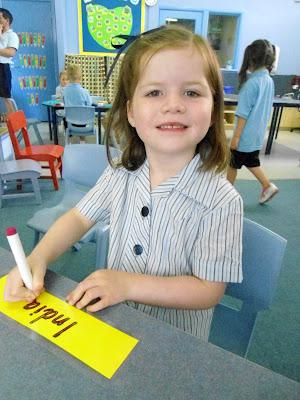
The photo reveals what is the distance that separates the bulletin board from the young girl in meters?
5.47

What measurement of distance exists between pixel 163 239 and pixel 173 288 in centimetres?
13

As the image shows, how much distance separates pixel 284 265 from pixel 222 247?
1481 mm

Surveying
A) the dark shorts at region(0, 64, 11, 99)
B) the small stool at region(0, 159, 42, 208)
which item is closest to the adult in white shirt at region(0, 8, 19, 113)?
the dark shorts at region(0, 64, 11, 99)

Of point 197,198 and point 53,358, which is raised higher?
point 197,198

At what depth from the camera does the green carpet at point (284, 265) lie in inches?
51.8

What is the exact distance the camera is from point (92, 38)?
18.5 feet

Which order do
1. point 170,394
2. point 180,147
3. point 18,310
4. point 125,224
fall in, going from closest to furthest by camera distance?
point 170,394 → point 18,310 → point 180,147 → point 125,224

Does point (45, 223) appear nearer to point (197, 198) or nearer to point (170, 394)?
point (197, 198)

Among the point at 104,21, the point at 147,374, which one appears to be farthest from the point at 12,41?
the point at 147,374

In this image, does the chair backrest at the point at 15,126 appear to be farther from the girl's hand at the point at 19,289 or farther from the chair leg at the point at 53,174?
the girl's hand at the point at 19,289

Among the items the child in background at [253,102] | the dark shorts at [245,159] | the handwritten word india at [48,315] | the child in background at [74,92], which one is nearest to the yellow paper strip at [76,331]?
the handwritten word india at [48,315]

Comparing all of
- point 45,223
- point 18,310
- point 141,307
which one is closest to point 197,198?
point 141,307

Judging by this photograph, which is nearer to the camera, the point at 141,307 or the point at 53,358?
the point at 53,358

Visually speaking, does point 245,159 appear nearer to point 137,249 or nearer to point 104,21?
point 137,249
